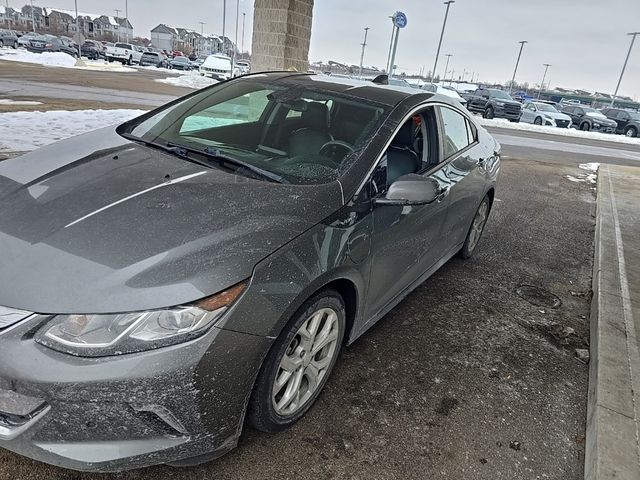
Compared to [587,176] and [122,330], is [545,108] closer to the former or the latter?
[587,176]

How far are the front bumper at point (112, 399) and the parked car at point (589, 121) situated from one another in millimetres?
30779

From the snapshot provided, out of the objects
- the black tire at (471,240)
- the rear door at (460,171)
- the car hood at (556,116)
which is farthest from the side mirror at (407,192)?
the car hood at (556,116)

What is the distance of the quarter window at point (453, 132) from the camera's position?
350 centimetres

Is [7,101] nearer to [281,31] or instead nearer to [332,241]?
[281,31]

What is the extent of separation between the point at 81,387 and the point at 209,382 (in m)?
0.42

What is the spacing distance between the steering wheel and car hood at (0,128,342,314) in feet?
1.24

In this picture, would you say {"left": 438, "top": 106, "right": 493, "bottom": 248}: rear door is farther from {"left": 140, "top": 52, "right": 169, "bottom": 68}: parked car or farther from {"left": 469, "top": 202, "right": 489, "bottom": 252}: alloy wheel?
{"left": 140, "top": 52, "right": 169, "bottom": 68}: parked car

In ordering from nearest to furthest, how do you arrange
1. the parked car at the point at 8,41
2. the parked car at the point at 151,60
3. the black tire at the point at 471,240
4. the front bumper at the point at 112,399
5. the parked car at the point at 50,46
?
the front bumper at the point at 112,399
the black tire at the point at 471,240
the parked car at the point at 50,46
the parked car at the point at 151,60
the parked car at the point at 8,41

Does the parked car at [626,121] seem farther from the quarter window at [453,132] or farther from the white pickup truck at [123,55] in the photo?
the white pickup truck at [123,55]

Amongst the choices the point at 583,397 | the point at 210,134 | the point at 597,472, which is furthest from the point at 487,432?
the point at 210,134

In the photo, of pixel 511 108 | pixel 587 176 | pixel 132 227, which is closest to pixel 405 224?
pixel 132 227

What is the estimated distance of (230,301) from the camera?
1743 millimetres

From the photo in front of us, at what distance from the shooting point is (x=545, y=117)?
26.5 metres

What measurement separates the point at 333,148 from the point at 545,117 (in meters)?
27.6
